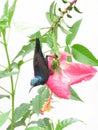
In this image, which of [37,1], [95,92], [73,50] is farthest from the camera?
[95,92]

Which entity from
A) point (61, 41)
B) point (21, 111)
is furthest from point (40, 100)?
point (61, 41)

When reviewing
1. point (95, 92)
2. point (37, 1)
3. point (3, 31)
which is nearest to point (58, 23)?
point (3, 31)

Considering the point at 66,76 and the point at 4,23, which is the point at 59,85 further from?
the point at 4,23

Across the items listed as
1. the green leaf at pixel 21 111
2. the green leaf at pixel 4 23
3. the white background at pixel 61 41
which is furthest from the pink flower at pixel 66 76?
the white background at pixel 61 41

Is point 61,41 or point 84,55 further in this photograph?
point 61,41

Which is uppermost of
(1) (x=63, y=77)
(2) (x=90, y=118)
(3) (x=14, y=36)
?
(3) (x=14, y=36)

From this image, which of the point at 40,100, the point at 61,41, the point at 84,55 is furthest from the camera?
the point at 61,41

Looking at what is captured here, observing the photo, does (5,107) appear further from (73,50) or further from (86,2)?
(73,50)

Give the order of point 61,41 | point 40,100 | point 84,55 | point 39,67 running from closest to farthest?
point 39,67
point 84,55
point 40,100
point 61,41
